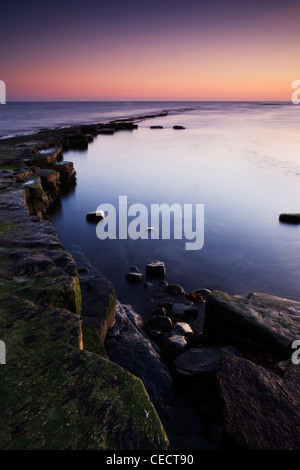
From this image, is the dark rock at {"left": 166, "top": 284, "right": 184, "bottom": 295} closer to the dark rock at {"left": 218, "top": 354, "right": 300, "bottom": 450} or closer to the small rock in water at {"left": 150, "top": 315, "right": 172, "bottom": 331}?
the small rock in water at {"left": 150, "top": 315, "right": 172, "bottom": 331}

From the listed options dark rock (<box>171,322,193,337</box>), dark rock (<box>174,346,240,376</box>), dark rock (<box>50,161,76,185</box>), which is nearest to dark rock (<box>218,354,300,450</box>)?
dark rock (<box>174,346,240,376</box>)

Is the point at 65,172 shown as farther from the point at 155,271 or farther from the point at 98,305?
the point at 98,305

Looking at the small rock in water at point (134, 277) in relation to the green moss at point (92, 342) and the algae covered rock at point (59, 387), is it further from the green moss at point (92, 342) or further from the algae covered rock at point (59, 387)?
the algae covered rock at point (59, 387)

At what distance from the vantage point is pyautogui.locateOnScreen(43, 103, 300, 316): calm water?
6980 mm

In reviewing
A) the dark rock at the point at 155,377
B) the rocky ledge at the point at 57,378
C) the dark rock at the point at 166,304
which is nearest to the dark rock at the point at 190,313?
the dark rock at the point at 166,304

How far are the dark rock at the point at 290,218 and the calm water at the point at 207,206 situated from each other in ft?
1.15

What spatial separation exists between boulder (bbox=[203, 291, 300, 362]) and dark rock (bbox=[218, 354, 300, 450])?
0.67 m

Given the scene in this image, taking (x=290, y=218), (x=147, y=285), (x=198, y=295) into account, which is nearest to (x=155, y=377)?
(x=198, y=295)

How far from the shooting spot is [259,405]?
2420mm

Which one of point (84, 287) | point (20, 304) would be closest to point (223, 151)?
point (84, 287)

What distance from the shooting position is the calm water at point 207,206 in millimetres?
6980

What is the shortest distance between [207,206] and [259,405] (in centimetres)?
1018
